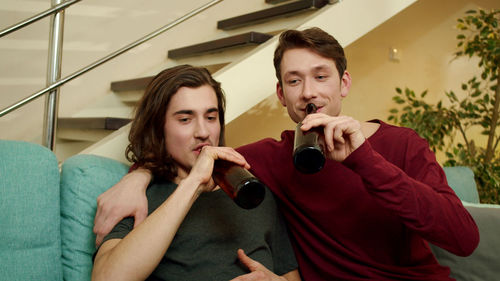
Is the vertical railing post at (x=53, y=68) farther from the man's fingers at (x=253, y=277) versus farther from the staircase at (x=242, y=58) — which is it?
the man's fingers at (x=253, y=277)

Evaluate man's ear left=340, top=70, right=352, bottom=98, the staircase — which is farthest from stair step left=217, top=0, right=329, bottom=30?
man's ear left=340, top=70, right=352, bottom=98

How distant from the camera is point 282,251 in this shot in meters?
1.29

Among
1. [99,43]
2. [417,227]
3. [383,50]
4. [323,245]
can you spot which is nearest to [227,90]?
[323,245]

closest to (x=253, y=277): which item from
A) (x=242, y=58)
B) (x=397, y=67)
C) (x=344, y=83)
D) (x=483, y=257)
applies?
(x=344, y=83)

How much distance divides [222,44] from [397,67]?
190 cm

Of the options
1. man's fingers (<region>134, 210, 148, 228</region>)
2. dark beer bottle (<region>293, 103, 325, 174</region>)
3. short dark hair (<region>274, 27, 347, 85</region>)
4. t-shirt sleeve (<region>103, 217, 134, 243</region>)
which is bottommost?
t-shirt sleeve (<region>103, 217, 134, 243</region>)

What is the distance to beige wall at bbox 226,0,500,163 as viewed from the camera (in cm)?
302

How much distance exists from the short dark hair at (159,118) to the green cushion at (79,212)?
0.47 feet

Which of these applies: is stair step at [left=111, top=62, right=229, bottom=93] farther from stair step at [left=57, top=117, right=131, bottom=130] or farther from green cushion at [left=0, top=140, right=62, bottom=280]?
green cushion at [left=0, top=140, right=62, bottom=280]

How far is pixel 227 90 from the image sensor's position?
179 cm

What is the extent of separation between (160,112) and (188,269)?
18.1 inches

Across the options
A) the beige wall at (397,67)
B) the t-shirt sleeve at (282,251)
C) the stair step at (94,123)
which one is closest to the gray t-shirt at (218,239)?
the t-shirt sleeve at (282,251)

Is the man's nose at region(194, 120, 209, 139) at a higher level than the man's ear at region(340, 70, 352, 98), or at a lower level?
lower

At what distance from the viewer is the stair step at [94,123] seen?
200 cm
